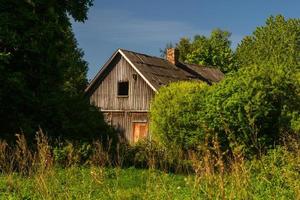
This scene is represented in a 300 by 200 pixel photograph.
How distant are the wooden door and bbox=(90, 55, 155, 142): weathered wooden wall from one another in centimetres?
26

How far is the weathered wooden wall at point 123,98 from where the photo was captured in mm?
33453

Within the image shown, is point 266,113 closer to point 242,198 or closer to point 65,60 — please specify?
point 65,60

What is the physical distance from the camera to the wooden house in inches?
1305

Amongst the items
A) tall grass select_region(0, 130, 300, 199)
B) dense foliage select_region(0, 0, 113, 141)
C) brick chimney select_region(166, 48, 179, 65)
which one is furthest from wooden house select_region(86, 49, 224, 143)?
tall grass select_region(0, 130, 300, 199)

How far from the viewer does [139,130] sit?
3300cm

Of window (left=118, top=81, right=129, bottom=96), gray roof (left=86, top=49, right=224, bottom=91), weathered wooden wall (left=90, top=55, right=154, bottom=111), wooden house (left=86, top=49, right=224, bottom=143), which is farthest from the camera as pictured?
window (left=118, top=81, right=129, bottom=96)

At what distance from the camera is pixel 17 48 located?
687 inches

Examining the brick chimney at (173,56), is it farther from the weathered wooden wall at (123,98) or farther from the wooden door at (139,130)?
the wooden door at (139,130)

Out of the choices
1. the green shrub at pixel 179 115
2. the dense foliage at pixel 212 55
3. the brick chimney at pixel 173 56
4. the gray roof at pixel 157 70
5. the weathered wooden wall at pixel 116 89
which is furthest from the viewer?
the dense foliage at pixel 212 55

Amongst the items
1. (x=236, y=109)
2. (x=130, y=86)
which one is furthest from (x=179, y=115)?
(x=130, y=86)

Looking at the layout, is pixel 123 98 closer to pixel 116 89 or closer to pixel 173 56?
pixel 116 89

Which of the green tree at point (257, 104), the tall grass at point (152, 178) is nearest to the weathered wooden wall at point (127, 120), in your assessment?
the green tree at point (257, 104)

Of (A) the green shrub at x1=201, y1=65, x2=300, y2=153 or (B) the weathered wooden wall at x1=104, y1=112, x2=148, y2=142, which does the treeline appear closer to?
(A) the green shrub at x1=201, y1=65, x2=300, y2=153

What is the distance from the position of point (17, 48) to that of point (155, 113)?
10305 mm
